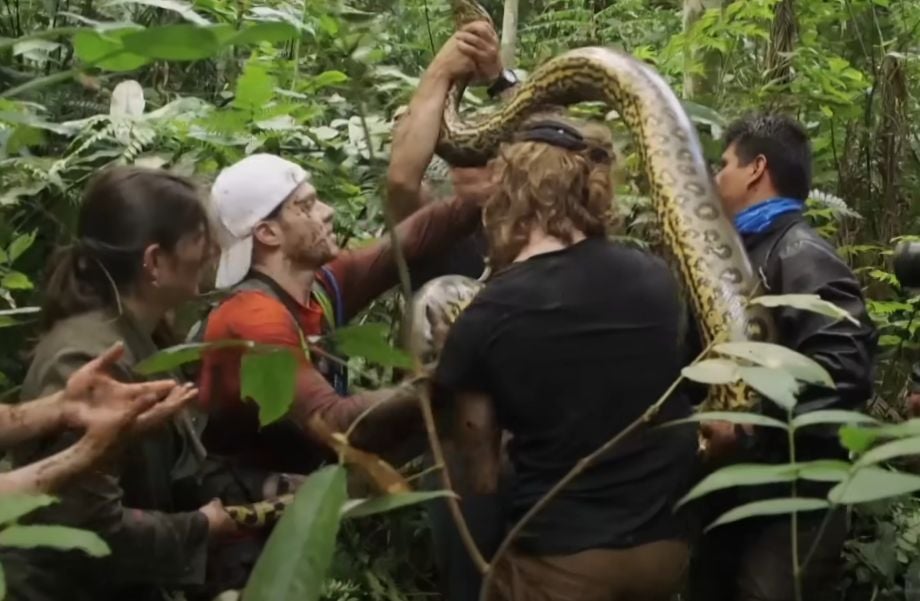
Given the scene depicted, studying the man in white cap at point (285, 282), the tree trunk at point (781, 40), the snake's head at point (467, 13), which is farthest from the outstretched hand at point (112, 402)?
the tree trunk at point (781, 40)

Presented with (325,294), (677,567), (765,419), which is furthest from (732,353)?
(325,294)

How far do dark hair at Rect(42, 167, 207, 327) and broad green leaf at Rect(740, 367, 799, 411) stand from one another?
151 cm

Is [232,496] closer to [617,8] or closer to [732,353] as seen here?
[732,353]

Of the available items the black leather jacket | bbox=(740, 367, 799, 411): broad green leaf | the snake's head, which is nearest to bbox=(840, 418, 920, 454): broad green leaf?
bbox=(740, 367, 799, 411): broad green leaf

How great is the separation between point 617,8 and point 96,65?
7.08 m

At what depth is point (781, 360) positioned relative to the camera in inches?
58.7

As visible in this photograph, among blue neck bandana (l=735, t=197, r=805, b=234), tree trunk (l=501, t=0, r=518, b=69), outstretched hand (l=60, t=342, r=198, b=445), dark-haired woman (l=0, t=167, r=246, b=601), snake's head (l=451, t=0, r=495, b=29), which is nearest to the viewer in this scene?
outstretched hand (l=60, t=342, r=198, b=445)

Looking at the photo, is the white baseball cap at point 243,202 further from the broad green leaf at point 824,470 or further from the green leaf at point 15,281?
the broad green leaf at point 824,470

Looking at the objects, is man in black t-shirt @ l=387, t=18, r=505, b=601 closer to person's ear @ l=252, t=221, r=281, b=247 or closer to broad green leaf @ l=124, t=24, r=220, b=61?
person's ear @ l=252, t=221, r=281, b=247

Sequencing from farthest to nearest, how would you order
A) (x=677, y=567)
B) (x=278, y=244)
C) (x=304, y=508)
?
(x=278, y=244) → (x=677, y=567) → (x=304, y=508)

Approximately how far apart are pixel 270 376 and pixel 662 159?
2470 mm

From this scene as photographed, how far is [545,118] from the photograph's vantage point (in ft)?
9.21

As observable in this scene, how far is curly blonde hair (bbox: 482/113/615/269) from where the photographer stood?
2613 millimetres

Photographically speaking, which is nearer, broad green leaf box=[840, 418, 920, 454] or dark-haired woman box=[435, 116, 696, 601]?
broad green leaf box=[840, 418, 920, 454]
